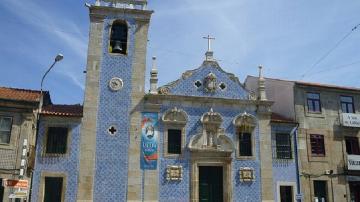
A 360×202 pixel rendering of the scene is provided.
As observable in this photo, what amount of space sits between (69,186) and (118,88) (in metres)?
5.88

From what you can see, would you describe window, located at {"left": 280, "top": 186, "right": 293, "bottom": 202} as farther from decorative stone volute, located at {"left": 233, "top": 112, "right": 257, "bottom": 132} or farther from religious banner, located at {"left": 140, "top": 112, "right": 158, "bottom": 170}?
religious banner, located at {"left": 140, "top": 112, "right": 158, "bottom": 170}

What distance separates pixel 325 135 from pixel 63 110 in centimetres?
1557

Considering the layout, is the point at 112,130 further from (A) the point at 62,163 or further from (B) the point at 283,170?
(B) the point at 283,170

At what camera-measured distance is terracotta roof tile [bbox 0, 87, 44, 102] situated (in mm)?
21500

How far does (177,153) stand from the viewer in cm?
2350

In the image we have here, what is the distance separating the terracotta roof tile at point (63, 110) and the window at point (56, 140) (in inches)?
32.0

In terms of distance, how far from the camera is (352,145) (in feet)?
87.3

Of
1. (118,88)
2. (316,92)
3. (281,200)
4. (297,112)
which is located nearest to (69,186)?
(118,88)

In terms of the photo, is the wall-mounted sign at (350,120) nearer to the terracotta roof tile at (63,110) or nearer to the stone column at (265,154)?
the stone column at (265,154)

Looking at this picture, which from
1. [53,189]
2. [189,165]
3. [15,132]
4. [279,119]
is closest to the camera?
[15,132]

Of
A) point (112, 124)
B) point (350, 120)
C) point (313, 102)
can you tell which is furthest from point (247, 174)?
point (112, 124)

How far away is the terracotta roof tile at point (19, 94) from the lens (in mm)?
21500

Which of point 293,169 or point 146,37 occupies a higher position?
point 146,37

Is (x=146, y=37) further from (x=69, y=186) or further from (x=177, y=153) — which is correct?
(x=69, y=186)
